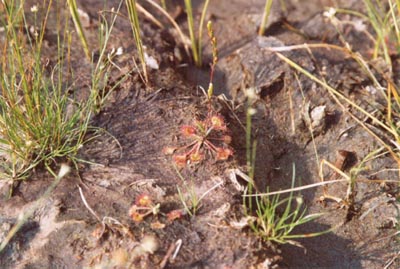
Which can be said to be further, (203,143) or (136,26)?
(136,26)

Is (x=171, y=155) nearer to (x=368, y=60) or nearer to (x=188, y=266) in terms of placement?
(x=188, y=266)

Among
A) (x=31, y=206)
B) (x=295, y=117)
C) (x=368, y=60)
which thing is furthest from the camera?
(x=368, y=60)

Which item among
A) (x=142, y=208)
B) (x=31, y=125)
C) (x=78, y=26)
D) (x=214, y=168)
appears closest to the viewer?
(x=142, y=208)

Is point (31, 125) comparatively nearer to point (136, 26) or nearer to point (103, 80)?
point (103, 80)

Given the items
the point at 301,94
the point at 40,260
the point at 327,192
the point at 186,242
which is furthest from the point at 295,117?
the point at 40,260

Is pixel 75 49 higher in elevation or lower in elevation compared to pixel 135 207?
higher

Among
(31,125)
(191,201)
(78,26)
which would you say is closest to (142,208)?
(191,201)

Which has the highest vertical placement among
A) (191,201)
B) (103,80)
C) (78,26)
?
(78,26)
